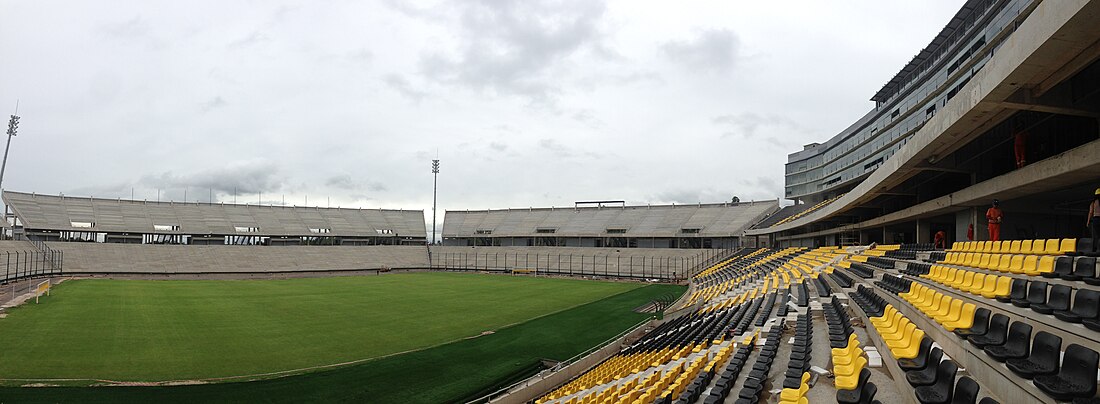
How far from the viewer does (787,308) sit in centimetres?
1593

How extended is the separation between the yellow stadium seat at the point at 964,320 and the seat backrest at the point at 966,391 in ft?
9.45

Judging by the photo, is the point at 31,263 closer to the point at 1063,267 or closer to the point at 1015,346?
the point at 1015,346

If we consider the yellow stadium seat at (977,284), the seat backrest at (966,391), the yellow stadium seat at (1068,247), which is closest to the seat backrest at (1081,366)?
the seat backrest at (966,391)

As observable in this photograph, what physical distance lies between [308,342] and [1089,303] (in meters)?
22.5

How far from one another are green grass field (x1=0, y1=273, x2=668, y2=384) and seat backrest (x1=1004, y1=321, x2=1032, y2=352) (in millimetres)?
18083

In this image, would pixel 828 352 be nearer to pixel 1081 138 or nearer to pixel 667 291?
pixel 1081 138

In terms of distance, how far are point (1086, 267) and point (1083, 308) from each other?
1.96 m

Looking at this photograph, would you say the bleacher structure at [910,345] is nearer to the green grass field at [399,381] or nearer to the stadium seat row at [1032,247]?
the stadium seat row at [1032,247]

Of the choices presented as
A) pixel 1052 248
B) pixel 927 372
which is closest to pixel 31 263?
pixel 927 372

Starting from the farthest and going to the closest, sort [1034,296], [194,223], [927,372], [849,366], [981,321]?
[194,223] → [849,366] → [1034,296] → [981,321] → [927,372]

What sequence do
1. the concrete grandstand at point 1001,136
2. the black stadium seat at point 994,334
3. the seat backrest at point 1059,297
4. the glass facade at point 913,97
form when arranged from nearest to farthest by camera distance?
the black stadium seat at point 994,334, the seat backrest at point 1059,297, the concrete grandstand at point 1001,136, the glass facade at point 913,97

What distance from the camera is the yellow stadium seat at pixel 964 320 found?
727 centimetres

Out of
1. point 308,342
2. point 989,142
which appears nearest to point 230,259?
point 308,342

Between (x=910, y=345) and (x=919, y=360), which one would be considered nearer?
(x=919, y=360)
